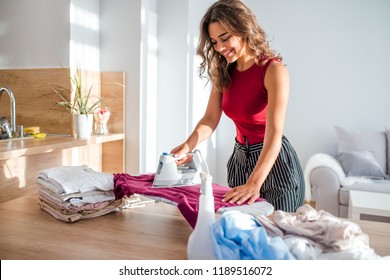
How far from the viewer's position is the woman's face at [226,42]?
1437mm

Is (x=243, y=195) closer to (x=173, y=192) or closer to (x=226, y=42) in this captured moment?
(x=173, y=192)

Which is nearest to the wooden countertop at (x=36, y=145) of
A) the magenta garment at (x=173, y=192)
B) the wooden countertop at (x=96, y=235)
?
the wooden countertop at (x=96, y=235)

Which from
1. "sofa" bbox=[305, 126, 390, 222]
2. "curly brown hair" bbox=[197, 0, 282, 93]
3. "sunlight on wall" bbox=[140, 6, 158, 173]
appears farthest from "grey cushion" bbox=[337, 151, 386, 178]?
"curly brown hair" bbox=[197, 0, 282, 93]

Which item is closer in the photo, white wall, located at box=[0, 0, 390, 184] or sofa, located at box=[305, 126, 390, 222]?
white wall, located at box=[0, 0, 390, 184]

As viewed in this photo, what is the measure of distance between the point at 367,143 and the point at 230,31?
2.89 m

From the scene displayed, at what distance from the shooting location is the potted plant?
2449mm

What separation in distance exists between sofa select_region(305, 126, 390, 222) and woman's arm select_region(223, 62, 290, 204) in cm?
212

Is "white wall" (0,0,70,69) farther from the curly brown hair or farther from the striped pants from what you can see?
the striped pants

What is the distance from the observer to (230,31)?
4.64 feet

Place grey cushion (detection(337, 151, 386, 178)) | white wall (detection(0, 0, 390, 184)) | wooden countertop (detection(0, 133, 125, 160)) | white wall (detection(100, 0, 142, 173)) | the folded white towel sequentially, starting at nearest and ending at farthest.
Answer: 1. the folded white towel
2. wooden countertop (detection(0, 133, 125, 160))
3. white wall (detection(0, 0, 390, 184))
4. white wall (detection(100, 0, 142, 173))
5. grey cushion (detection(337, 151, 386, 178))

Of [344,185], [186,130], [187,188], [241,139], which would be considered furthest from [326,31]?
[187,188]

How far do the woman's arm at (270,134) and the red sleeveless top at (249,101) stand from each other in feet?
0.20

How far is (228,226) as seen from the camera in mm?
814
